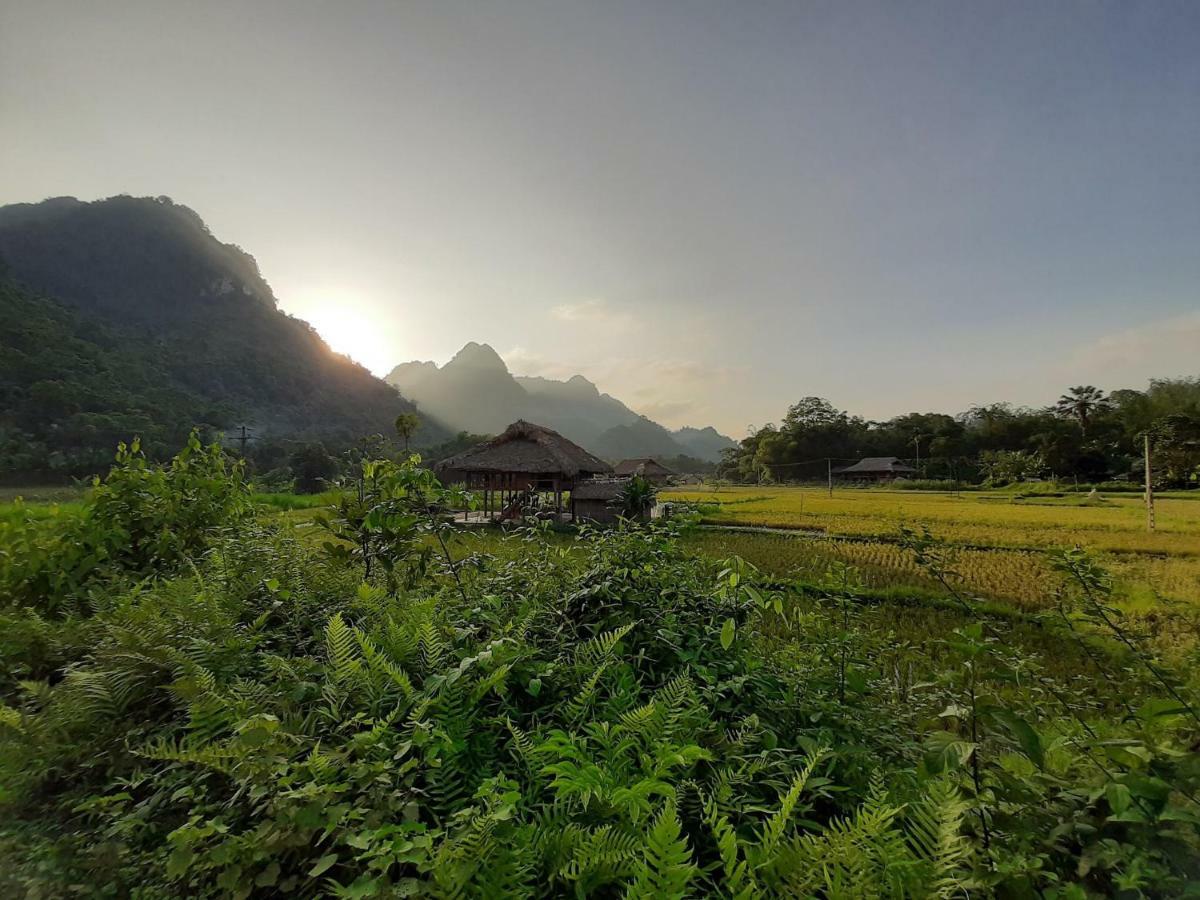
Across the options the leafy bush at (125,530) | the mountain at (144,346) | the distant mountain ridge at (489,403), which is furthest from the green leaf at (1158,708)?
the distant mountain ridge at (489,403)

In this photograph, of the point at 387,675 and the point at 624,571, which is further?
the point at 624,571

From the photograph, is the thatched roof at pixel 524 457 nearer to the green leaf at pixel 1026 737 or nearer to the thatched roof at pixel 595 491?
the thatched roof at pixel 595 491

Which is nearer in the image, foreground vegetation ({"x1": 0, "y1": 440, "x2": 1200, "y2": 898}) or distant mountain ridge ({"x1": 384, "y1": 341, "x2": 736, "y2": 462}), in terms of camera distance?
foreground vegetation ({"x1": 0, "y1": 440, "x2": 1200, "y2": 898})

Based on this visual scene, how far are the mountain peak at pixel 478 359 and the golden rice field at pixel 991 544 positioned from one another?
148849 millimetres

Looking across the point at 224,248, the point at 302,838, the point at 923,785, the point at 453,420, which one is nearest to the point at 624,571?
the point at 923,785

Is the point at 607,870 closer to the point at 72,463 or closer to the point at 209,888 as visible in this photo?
the point at 209,888

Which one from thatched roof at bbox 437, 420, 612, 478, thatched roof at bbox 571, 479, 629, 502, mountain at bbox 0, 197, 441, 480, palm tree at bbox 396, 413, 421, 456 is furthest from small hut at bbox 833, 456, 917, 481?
mountain at bbox 0, 197, 441, 480

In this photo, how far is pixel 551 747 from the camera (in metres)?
Answer: 1.28

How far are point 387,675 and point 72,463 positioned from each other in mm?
44407

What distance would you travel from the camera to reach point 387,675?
5.36ft

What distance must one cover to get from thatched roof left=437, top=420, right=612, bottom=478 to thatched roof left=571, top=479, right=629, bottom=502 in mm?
662

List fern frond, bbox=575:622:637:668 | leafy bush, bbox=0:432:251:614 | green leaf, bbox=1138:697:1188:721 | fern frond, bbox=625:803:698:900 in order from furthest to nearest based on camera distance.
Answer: leafy bush, bbox=0:432:251:614
fern frond, bbox=575:622:637:668
green leaf, bbox=1138:697:1188:721
fern frond, bbox=625:803:698:900

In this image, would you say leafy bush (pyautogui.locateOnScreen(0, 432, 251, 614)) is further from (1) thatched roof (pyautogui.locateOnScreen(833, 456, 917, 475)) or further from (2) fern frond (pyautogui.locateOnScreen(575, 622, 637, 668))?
(1) thatched roof (pyautogui.locateOnScreen(833, 456, 917, 475))

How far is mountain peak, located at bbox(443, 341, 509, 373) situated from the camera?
6393 inches
